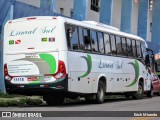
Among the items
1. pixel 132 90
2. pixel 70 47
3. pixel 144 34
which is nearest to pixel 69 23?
pixel 70 47

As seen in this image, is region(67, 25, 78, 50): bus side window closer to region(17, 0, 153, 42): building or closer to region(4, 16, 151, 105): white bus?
region(4, 16, 151, 105): white bus

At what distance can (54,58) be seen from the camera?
17312 mm

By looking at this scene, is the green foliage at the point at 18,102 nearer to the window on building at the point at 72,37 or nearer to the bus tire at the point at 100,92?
the bus tire at the point at 100,92

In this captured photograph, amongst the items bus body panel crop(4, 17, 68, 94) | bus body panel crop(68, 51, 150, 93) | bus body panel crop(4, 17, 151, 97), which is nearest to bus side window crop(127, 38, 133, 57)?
bus body panel crop(68, 51, 150, 93)

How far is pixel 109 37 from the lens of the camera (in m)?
21.0

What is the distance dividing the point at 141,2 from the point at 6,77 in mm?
30293

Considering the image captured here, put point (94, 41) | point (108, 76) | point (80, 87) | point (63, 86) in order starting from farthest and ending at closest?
point (108, 76) < point (94, 41) < point (80, 87) < point (63, 86)

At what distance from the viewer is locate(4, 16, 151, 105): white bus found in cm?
1733

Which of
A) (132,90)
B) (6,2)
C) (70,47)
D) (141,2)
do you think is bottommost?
(132,90)

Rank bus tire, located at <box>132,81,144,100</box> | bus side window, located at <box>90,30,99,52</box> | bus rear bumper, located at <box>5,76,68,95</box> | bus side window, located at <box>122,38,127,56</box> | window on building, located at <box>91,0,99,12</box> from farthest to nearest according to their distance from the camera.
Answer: window on building, located at <box>91,0,99,12</box> → bus tire, located at <box>132,81,144,100</box> → bus side window, located at <box>122,38,127,56</box> → bus side window, located at <box>90,30,99,52</box> → bus rear bumper, located at <box>5,76,68,95</box>

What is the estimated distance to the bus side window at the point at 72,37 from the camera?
17.7m

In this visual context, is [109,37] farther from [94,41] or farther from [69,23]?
[69,23]

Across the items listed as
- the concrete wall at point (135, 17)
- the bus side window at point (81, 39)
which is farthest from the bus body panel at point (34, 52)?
the concrete wall at point (135, 17)

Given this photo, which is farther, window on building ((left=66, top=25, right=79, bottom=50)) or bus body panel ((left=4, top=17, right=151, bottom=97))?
window on building ((left=66, top=25, right=79, bottom=50))
